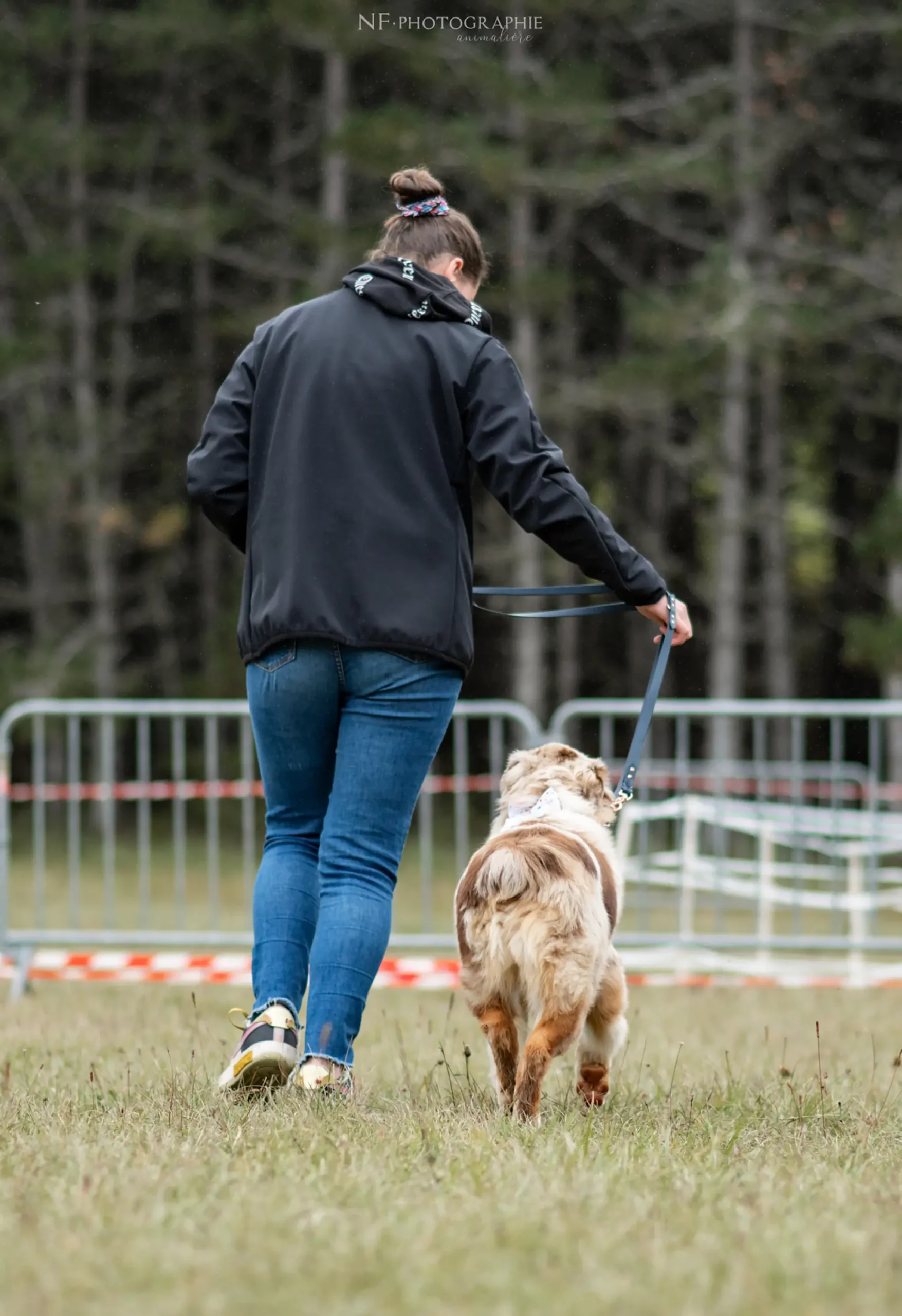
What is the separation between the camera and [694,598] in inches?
919

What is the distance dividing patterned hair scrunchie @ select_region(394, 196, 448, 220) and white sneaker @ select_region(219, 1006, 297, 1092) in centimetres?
189

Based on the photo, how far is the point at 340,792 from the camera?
3902 millimetres

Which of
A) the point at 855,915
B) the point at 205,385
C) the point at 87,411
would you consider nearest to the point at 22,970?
the point at 855,915

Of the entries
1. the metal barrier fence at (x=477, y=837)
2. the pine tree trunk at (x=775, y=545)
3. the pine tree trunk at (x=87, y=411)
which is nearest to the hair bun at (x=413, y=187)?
the metal barrier fence at (x=477, y=837)

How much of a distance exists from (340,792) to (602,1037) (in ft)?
2.86

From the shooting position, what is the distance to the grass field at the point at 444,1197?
2160 mm

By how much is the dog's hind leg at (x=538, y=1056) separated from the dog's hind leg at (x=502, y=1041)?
0.34 ft

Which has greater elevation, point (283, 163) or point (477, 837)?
point (283, 163)

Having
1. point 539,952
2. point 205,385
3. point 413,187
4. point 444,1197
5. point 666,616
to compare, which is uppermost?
point 205,385

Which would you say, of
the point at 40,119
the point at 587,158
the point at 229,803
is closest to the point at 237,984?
the point at 229,803

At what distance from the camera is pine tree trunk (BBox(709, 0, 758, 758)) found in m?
17.8

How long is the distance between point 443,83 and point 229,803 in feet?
26.4

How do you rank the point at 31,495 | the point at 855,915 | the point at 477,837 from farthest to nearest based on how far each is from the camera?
the point at 31,495 < the point at 477,837 < the point at 855,915

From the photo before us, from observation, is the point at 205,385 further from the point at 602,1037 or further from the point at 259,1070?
the point at 259,1070
